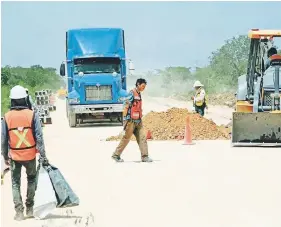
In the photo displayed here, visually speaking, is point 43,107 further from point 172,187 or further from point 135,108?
point 172,187

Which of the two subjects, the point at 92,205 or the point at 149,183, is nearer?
the point at 92,205

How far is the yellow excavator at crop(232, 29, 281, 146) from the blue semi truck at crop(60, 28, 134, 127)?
7321mm

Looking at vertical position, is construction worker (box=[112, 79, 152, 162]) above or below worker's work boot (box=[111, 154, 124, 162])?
above

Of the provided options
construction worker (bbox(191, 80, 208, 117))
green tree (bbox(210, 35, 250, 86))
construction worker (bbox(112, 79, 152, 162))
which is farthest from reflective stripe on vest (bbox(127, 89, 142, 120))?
green tree (bbox(210, 35, 250, 86))

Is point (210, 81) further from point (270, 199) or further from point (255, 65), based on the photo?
point (270, 199)

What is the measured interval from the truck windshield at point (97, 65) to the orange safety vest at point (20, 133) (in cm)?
1861

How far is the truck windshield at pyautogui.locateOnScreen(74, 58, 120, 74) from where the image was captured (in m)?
27.9

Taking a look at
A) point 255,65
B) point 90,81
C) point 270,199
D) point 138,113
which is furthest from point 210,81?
point 270,199

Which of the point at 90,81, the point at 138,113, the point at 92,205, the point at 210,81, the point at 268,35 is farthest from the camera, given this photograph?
the point at 210,81

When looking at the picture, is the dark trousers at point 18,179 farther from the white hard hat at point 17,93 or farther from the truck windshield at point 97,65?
the truck windshield at point 97,65

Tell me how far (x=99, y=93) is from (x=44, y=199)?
1873 cm

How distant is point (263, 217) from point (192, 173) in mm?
4008

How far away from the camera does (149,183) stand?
39.5 ft

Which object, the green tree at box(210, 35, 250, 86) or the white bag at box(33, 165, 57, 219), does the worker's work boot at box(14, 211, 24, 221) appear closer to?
the white bag at box(33, 165, 57, 219)
